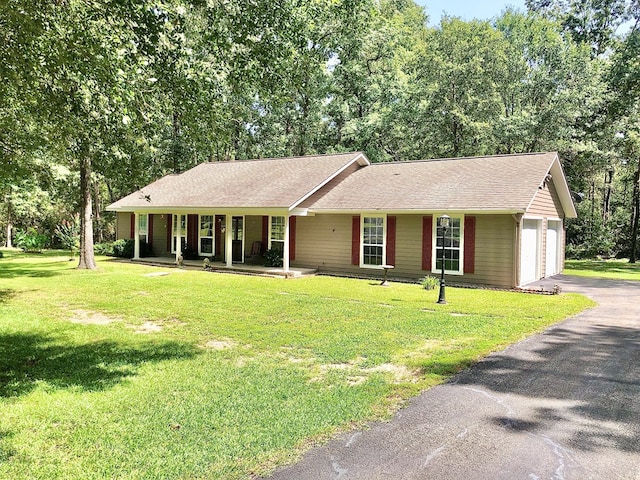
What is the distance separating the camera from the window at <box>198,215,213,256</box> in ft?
66.2

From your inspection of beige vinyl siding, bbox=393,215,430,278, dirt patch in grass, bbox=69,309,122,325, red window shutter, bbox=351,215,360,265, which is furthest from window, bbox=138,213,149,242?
dirt patch in grass, bbox=69,309,122,325

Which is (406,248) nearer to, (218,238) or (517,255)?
(517,255)

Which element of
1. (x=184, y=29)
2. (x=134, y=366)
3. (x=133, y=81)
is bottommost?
(x=134, y=366)

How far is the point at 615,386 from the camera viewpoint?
17.2ft

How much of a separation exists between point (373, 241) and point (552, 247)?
716 centimetres

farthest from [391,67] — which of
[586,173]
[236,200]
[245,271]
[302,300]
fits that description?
[302,300]

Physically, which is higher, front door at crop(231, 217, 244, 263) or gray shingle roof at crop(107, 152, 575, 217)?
gray shingle roof at crop(107, 152, 575, 217)

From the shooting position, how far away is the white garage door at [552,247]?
17.4 m

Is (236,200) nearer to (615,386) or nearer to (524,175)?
(524,175)

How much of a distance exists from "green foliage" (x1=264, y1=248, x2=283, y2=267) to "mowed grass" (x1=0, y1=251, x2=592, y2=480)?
5.58 m

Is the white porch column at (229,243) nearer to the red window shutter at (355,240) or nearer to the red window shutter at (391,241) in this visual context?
the red window shutter at (355,240)

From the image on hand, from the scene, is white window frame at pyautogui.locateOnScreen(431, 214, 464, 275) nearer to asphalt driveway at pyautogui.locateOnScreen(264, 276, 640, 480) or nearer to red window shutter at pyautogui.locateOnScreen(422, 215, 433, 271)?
red window shutter at pyautogui.locateOnScreen(422, 215, 433, 271)

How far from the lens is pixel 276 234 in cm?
1848

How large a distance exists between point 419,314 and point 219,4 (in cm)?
672
